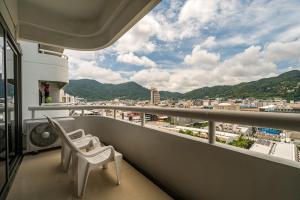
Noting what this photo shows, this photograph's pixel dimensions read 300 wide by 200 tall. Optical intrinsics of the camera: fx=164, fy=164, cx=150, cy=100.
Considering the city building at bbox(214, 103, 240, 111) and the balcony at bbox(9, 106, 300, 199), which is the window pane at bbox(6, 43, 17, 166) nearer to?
the balcony at bbox(9, 106, 300, 199)

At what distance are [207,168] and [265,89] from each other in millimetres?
805

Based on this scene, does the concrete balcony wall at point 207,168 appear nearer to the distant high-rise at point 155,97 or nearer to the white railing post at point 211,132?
the white railing post at point 211,132

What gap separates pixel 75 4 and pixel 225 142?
292 centimetres

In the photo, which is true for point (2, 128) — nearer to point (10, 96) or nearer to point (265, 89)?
point (10, 96)

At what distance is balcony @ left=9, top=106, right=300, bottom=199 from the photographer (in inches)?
39.1

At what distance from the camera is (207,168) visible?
145 centimetres

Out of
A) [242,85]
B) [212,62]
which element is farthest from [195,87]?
[242,85]

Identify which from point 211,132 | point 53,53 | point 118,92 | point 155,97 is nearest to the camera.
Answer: point 211,132

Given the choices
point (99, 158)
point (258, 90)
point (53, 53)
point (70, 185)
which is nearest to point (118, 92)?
point (99, 158)

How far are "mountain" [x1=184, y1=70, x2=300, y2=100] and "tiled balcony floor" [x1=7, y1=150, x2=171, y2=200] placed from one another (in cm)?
132

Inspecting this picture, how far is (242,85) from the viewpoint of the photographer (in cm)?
133

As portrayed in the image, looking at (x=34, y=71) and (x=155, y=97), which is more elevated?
(x=34, y=71)

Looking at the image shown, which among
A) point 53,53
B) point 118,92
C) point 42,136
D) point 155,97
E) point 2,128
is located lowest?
point 42,136

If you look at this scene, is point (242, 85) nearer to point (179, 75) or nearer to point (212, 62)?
point (212, 62)
